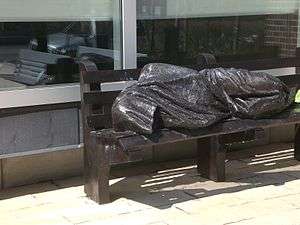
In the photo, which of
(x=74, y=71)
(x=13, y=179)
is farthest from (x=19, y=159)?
(x=74, y=71)

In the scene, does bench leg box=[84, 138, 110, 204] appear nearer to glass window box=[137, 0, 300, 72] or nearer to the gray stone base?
the gray stone base

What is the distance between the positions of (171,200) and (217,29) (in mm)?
1933

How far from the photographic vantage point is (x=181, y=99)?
446cm

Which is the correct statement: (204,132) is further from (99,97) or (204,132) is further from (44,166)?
(44,166)

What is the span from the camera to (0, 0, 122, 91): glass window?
465 cm

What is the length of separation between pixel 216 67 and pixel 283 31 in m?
1.34

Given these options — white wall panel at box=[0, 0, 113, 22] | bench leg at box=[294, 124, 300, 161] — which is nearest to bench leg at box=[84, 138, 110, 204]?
white wall panel at box=[0, 0, 113, 22]

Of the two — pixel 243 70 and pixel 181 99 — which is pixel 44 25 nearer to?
pixel 181 99

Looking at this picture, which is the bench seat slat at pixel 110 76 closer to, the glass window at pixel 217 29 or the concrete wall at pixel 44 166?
the glass window at pixel 217 29

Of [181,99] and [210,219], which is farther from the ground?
[181,99]

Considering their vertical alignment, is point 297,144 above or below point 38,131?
below

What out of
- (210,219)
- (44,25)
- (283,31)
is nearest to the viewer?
(210,219)

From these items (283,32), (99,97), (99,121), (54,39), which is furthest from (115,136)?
(283,32)

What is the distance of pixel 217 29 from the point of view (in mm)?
5684
